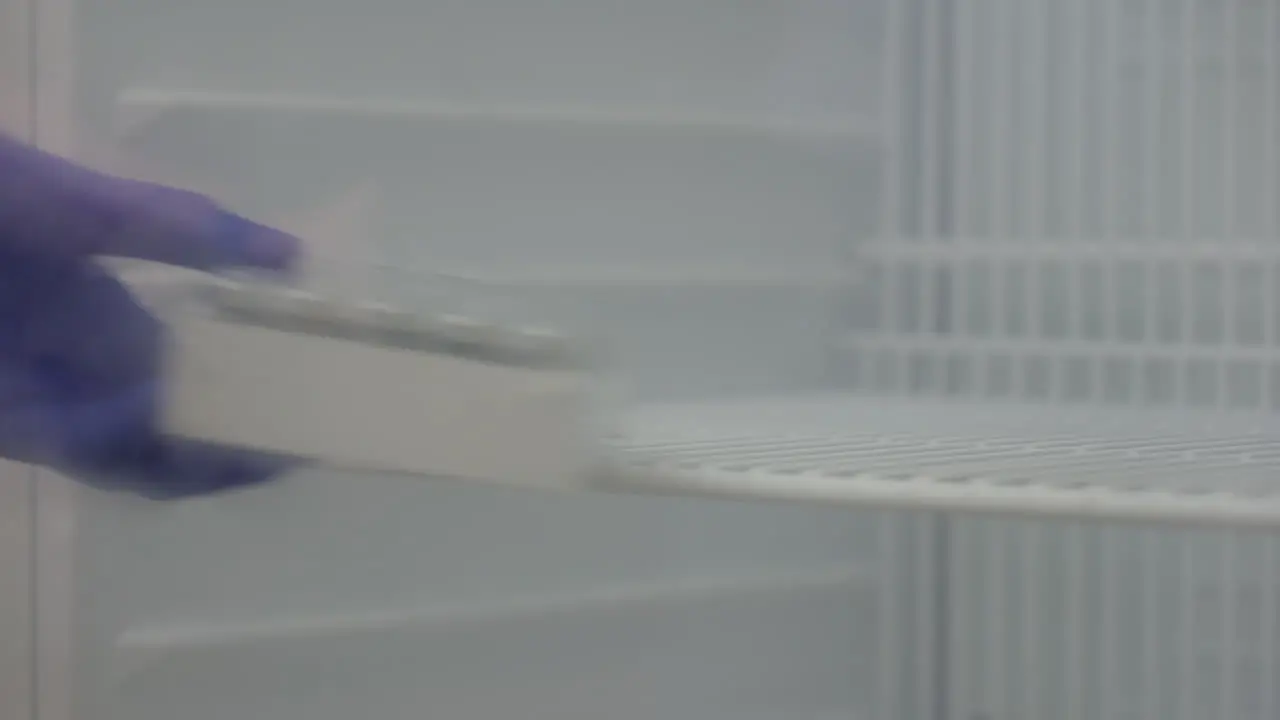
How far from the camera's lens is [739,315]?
3.67 ft

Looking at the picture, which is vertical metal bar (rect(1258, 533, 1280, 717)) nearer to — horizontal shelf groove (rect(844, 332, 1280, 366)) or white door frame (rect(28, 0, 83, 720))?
horizontal shelf groove (rect(844, 332, 1280, 366))

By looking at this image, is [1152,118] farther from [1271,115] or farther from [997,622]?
[997,622]

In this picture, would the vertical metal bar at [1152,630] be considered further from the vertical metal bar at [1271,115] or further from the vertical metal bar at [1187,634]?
the vertical metal bar at [1271,115]

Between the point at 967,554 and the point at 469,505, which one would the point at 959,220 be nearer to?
the point at 967,554

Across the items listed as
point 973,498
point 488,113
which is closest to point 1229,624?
point 973,498

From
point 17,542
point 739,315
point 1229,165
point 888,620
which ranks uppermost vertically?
point 1229,165

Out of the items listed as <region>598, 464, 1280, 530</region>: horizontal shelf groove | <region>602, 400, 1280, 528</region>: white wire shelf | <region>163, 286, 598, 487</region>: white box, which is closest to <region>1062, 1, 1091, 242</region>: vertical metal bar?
<region>602, 400, 1280, 528</region>: white wire shelf

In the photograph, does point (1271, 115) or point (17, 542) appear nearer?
point (17, 542)

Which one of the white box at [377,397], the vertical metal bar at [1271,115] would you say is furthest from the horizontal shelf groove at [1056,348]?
the white box at [377,397]

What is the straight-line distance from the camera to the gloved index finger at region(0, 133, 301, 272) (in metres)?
0.58

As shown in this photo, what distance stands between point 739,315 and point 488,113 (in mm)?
273

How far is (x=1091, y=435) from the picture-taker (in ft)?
2.80

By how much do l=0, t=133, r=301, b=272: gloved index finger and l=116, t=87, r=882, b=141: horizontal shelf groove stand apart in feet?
0.89

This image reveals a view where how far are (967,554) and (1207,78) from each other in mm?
436
